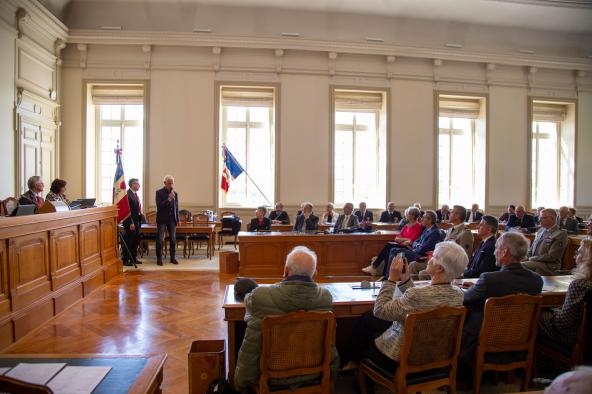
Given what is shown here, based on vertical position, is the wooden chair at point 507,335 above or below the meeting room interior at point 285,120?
below

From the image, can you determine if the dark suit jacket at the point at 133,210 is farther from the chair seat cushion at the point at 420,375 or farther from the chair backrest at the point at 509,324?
the chair backrest at the point at 509,324

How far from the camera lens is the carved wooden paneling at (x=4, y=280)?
135 inches

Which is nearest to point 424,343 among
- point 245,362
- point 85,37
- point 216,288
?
point 245,362

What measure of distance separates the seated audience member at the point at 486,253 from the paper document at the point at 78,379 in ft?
11.2

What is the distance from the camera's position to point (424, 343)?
214 centimetres

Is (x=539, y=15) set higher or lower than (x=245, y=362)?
higher

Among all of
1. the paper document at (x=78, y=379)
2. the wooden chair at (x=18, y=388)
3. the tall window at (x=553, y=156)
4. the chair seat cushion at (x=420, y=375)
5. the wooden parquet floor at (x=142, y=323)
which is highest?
the tall window at (x=553, y=156)

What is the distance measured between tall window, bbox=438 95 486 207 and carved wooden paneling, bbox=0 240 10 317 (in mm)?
9579

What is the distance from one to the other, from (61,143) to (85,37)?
7.92ft

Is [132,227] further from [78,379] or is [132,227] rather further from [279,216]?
[78,379]

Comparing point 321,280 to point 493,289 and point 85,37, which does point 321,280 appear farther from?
point 85,37

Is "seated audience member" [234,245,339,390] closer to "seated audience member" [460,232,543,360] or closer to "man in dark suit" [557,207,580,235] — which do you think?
"seated audience member" [460,232,543,360]

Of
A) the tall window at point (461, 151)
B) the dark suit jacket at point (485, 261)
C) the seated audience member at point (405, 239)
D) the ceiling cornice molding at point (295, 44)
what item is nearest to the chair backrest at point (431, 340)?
the dark suit jacket at point (485, 261)

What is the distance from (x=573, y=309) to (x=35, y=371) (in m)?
2.81
